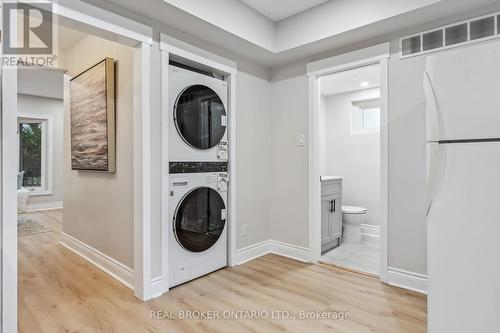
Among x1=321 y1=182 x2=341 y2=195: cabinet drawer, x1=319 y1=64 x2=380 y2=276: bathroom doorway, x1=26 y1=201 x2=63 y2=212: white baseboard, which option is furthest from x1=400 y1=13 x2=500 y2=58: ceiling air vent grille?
x1=26 y1=201 x2=63 y2=212: white baseboard

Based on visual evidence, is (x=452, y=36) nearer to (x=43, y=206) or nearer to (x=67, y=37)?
(x=67, y=37)

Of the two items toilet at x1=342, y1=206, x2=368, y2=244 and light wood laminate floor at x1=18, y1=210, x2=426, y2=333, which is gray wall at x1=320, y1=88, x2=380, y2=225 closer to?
toilet at x1=342, y1=206, x2=368, y2=244

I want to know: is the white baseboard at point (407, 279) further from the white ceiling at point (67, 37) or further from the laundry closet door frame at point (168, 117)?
the white ceiling at point (67, 37)

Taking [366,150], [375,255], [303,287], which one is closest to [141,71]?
[303,287]

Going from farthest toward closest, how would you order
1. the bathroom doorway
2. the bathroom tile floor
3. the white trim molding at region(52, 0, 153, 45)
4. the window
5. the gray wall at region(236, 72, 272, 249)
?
the window
the bathroom doorway
the gray wall at region(236, 72, 272, 249)
the bathroom tile floor
the white trim molding at region(52, 0, 153, 45)

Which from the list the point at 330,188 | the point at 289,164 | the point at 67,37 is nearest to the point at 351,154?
the point at 330,188

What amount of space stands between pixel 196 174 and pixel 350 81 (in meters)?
2.87

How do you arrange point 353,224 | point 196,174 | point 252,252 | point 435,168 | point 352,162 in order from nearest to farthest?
1. point 435,168
2. point 196,174
3. point 252,252
4. point 353,224
5. point 352,162

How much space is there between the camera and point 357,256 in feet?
11.4

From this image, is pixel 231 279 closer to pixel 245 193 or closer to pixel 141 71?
pixel 245 193

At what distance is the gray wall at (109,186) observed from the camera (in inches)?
102

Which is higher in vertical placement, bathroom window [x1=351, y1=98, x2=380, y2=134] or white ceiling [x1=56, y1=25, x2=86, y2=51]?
white ceiling [x1=56, y1=25, x2=86, y2=51]

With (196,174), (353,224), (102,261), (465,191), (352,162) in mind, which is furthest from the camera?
(352,162)

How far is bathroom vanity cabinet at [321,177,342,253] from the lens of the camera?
357 cm
